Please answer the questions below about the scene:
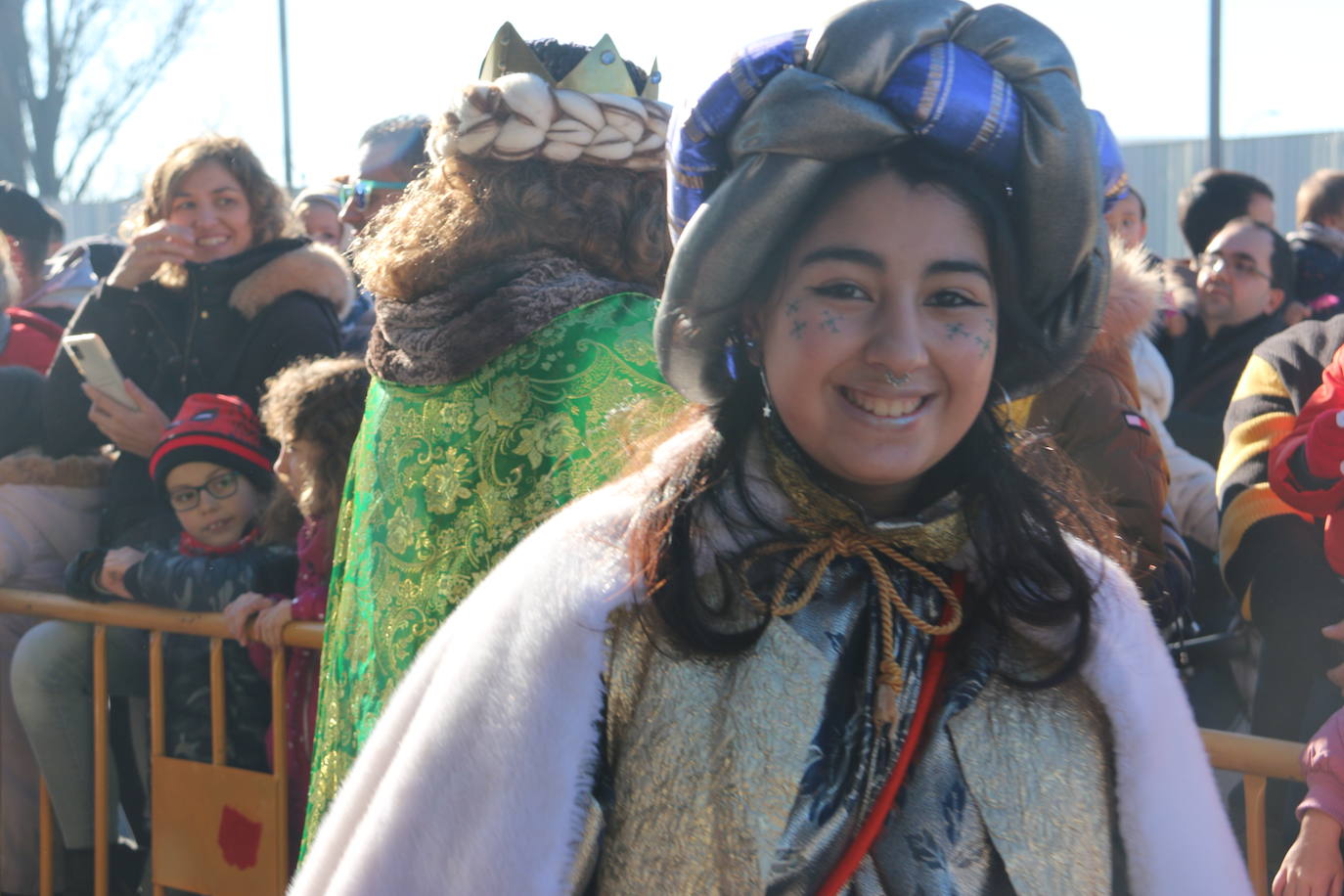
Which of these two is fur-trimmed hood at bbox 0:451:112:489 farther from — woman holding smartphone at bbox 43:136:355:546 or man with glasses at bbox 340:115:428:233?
man with glasses at bbox 340:115:428:233

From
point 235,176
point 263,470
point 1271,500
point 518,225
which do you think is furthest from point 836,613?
point 235,176

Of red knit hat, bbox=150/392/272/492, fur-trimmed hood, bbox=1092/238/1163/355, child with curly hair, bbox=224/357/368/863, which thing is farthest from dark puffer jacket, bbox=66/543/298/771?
fur-trimmed hood, bbox=1092/238/1163/355

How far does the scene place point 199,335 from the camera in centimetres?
440

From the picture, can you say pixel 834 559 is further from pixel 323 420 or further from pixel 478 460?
pixel 323 420

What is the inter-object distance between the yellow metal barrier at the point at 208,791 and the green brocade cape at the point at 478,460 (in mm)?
1098

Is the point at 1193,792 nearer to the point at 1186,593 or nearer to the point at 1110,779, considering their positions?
the point at 1110,779

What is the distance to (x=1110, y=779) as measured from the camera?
167 cm

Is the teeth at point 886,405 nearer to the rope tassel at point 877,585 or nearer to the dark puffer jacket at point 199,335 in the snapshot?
the rope tassel at point 877,585

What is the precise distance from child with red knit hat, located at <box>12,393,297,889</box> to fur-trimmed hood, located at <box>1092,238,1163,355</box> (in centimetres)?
217

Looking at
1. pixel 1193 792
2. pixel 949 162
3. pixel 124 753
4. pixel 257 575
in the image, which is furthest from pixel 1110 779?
pixel 124 753

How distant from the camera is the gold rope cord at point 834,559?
163 centimetres

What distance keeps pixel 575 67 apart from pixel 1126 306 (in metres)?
1.59

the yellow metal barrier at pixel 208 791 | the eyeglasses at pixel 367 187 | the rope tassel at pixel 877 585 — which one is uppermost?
the eyeglasses at pixel 367 187

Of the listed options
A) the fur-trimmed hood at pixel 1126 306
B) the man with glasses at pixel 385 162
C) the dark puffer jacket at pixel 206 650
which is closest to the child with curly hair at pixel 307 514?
the dark puffer jacket at pixel 206 650
